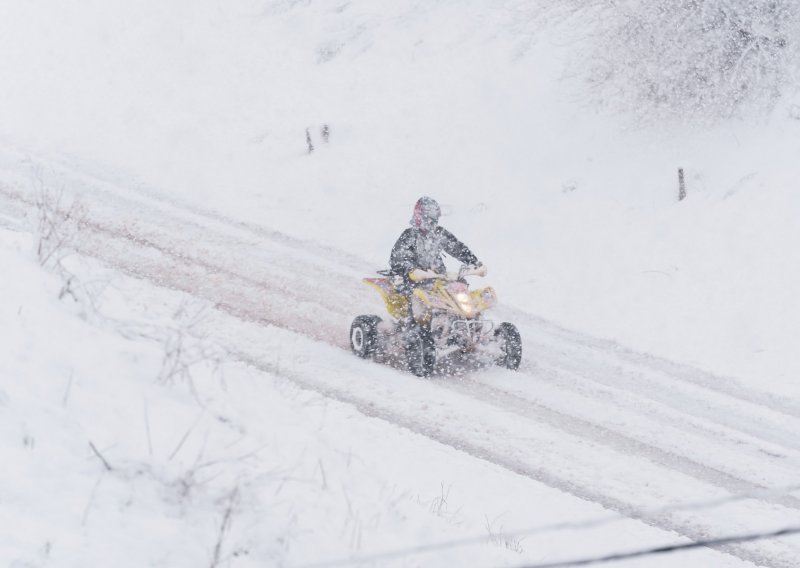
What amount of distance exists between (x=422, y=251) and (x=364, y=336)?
3.85 feet

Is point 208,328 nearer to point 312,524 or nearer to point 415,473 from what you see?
point 415,473

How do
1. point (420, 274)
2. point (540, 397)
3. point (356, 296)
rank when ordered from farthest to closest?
point (356, 296)
point (420, 274)
point (540, 397)

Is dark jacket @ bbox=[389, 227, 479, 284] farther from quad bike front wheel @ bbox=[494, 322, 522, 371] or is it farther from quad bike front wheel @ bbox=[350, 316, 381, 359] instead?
quad bike front wheel @ bbox=[494, 322, 522, 371]

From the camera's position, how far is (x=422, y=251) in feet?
34.8

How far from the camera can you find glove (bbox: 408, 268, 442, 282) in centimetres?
1016

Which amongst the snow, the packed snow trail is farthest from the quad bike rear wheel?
the snow

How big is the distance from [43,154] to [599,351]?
10.6 meters

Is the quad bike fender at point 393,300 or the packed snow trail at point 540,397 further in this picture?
the quad bike fender at point 393,300

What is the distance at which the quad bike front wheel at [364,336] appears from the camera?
34.1 ft

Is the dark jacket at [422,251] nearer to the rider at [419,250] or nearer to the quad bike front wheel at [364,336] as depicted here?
the rider at [419,250]

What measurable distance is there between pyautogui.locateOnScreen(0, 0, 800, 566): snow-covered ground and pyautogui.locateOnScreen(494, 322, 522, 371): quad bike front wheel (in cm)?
18

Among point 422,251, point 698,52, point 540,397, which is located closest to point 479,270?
point 422,251

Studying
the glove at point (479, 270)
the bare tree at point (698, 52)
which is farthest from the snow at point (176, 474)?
the bare tree at point (698, 52)

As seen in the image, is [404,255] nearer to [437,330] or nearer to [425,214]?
[425,214]
